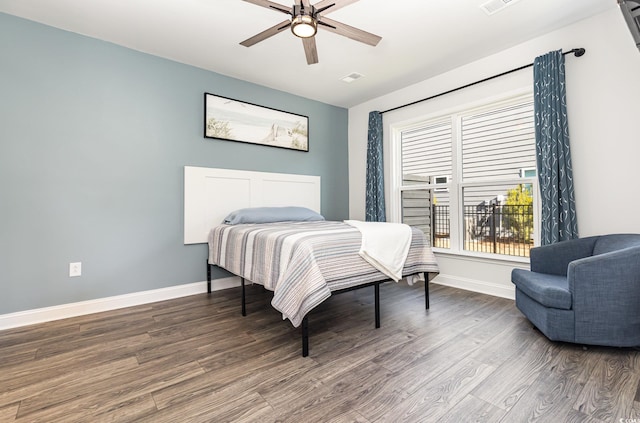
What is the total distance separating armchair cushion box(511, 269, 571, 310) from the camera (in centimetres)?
194

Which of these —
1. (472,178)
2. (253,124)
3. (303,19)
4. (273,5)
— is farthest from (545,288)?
(253,124)

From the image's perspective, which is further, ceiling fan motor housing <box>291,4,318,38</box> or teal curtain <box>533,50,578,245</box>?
teal curtain <box>533,50,578,245</box>

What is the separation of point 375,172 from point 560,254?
7.74ft

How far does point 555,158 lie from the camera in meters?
2.62

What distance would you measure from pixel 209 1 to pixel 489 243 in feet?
11.7

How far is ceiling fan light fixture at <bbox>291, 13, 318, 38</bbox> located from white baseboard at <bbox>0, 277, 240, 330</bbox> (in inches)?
106

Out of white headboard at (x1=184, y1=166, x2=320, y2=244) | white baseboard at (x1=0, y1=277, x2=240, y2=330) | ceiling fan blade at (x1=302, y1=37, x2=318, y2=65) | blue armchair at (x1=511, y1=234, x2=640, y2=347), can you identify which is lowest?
Result: white baseboard at (x1=0, y1=277, x2=240, y2=330)

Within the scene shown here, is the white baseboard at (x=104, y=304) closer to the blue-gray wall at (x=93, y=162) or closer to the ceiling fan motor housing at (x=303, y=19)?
the blue-gray wall at (x=93, y=162)

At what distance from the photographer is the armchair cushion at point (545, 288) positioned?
1.94m

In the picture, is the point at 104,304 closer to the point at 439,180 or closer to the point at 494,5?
the point at 439,180

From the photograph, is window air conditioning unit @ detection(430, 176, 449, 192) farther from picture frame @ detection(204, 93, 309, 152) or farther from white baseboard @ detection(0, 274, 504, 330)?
picture frame @ detection(204, 93, 309, 152)

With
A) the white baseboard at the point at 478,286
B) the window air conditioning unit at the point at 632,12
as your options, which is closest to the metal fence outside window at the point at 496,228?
the white baseboard at the point at 478,286

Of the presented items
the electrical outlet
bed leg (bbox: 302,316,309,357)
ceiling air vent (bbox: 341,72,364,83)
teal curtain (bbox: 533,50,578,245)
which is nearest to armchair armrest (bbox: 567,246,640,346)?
teal curtain (bbox: 533,50,578,245)

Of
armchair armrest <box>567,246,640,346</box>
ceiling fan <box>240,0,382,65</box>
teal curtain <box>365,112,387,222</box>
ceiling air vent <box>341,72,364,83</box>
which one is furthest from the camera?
teal curtain <box>365,112,387,222</box>
